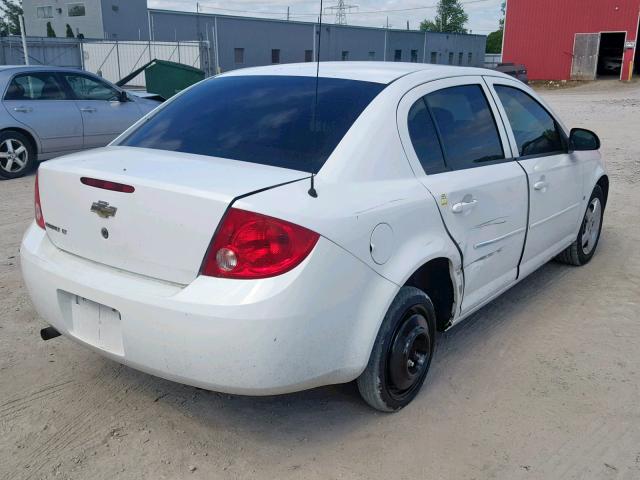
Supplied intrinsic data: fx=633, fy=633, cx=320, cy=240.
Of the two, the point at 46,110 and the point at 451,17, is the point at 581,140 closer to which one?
the point at 46,110

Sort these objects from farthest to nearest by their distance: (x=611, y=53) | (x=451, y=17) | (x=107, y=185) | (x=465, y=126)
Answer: (x=451, y=17) → (x=611, y=53) → (x=465, y=126) → (x=107, y=185)

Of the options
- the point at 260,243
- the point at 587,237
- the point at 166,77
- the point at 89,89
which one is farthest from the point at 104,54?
the point at 260,243

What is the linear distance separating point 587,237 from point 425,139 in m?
2.70

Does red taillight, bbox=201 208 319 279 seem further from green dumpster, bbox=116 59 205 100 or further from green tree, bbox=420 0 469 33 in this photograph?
green tree, bbox=420 0 469 33

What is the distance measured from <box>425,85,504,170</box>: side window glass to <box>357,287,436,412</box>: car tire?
79 cm

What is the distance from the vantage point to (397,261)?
2791mm

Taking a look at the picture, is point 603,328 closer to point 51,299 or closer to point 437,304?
point 437,304

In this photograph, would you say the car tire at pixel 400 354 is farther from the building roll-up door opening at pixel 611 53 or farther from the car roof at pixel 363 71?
the building roll-up door opening at pixel 611 53

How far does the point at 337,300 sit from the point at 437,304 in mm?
1102

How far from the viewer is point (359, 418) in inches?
120

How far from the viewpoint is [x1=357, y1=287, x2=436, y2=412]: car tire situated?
2857mm

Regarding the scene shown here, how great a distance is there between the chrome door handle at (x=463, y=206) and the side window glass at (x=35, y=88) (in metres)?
7.42

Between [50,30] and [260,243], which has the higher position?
[50,30]

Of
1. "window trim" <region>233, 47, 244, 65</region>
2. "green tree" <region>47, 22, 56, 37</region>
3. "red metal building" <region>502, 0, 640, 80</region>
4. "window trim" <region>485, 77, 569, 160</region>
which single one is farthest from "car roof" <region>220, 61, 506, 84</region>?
"green tree" <region>47, 22, 56, 37</region>
